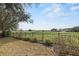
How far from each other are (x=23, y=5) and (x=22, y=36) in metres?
0.30

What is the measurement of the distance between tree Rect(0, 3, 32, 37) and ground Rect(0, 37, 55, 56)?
12 cm

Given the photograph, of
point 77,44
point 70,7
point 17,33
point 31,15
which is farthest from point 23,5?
point 77,44

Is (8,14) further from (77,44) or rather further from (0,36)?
(77,44)

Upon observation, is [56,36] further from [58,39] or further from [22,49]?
[22,49]

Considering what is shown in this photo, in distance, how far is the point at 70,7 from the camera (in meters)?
2.28

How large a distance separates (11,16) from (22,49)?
1.11ft

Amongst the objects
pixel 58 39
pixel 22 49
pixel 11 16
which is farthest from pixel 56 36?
pixel 11 16

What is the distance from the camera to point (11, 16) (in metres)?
2.34

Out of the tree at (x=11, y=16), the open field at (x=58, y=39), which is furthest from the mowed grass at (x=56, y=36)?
the tree at (x=11, y=16)

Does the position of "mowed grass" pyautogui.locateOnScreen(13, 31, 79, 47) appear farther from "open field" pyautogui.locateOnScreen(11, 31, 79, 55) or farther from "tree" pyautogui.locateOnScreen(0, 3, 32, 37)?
"tree" pyautogui.locateOnScreen(0, 3, 32, 37)

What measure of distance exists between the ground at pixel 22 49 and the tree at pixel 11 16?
0.40 ft

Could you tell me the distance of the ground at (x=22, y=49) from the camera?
7.52ft

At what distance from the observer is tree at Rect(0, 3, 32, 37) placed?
7.61ft

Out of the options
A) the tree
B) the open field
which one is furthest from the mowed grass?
the tree
